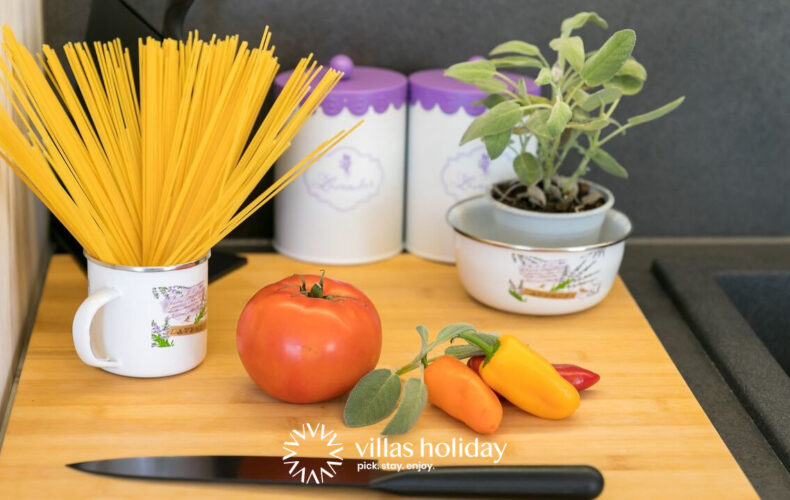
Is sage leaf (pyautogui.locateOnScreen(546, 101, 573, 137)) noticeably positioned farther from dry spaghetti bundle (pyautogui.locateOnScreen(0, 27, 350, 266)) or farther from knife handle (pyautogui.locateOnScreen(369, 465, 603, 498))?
knife handle (pyautogui.locateOnScreen(369, 465, 603, 498))

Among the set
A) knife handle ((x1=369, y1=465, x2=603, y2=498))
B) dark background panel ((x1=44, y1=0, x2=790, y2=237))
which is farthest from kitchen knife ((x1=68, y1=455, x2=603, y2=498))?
dark background panel ((x1=44, y1=0, x2=790, y2=237))

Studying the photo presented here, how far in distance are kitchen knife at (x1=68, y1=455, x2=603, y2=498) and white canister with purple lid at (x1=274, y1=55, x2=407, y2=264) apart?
43 centimetres

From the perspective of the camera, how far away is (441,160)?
1.17m

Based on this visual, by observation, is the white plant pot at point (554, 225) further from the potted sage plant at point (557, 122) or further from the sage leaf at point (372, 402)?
the sage leaf at point (372, 402)

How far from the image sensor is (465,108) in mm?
1133

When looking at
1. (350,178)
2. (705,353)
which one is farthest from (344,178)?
(705,353)

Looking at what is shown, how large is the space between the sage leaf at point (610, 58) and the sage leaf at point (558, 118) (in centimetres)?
6

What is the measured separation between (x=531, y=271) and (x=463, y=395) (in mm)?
231

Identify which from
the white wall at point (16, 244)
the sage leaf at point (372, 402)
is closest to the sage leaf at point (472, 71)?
the sage leaf at point (372, 402)

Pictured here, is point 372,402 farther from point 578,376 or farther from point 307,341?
point 578,376

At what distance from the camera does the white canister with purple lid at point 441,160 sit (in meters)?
1.14

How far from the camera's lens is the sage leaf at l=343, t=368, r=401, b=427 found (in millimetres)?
822

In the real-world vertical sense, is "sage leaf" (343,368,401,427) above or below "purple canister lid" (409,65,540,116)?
below

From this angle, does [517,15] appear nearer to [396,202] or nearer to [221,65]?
[396,202]
